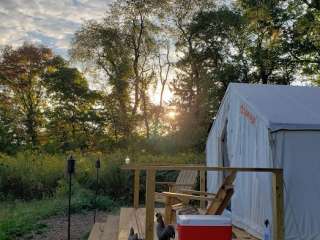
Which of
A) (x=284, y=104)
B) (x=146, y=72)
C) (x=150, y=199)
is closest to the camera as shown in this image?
(x=150, y=199)

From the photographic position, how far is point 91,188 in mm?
12203

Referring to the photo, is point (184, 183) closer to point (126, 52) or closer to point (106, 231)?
point (106, 231)

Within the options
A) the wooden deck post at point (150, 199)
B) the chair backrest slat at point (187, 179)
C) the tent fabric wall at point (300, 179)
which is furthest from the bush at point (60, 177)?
the wooden deck post at point (150, 199)

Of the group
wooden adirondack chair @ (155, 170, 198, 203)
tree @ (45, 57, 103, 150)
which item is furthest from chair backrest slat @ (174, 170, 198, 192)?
tree @ (45, 57, 103, 150)

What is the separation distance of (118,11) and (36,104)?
5.83 meters

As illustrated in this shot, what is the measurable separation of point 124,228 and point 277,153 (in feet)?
7.59

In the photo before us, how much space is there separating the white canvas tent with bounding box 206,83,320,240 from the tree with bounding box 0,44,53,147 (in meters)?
16.1

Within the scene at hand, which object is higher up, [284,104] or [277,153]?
[284,104]

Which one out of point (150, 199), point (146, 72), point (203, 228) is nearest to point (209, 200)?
point (150, 199)

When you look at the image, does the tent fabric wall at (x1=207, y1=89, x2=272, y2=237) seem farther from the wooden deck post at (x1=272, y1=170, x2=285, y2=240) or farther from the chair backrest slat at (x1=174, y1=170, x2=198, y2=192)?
the chair backrest slat at (x1=174, y1=170, x2=198, y2=192)

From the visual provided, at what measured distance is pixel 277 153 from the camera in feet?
18.1

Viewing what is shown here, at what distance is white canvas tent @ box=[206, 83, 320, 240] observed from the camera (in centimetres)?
544

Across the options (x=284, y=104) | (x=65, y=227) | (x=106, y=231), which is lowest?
(x=65, y=227)

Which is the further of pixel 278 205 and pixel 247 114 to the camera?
pixel 247 114
